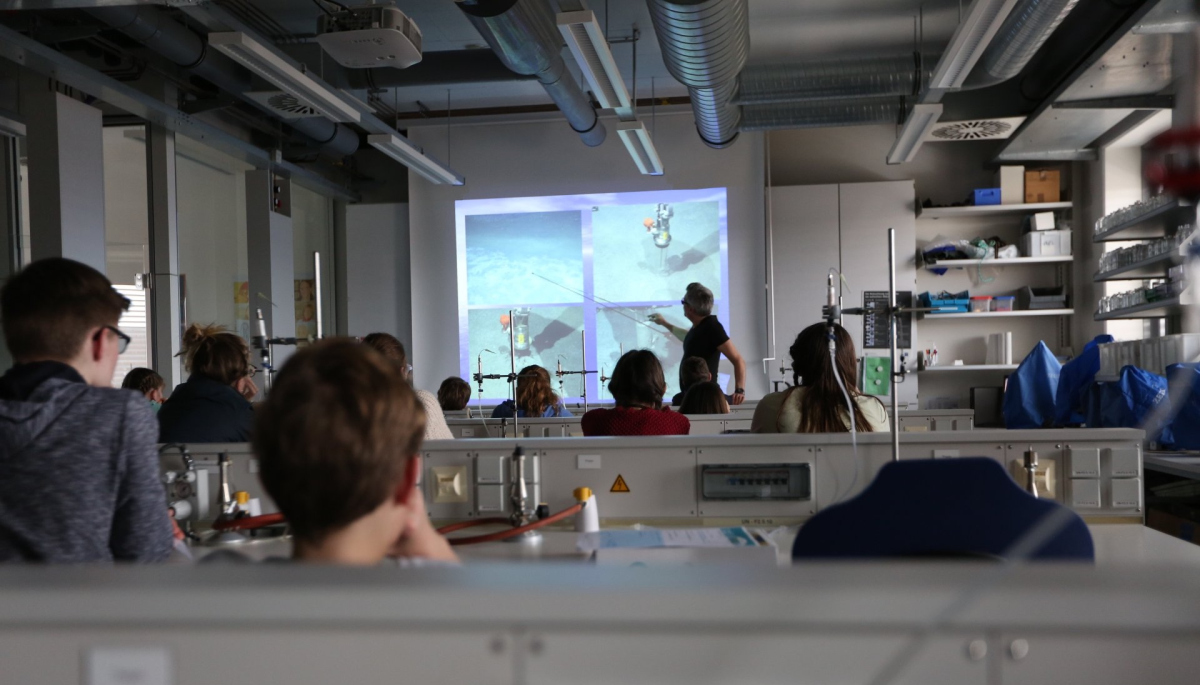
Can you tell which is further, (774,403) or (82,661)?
(774,403)

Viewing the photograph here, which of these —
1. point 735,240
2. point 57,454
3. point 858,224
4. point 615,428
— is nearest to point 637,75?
point 735,240

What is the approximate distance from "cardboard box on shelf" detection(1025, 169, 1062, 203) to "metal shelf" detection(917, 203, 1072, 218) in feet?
0.23

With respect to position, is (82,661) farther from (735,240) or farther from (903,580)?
(735,240)

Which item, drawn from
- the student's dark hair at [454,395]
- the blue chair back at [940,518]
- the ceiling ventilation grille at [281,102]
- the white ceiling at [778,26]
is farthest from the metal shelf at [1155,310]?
the ceiling ventilation grille at [281,102]

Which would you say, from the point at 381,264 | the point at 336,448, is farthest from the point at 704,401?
the point at 381,264

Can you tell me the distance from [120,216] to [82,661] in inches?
248

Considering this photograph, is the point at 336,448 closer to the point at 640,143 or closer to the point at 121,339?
the point at 121,339

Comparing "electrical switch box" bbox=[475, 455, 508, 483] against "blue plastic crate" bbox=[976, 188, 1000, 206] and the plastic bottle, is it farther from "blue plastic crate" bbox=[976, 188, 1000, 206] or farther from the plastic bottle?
"blue plastic crate" bbox=[976, 188, 1000, 206]

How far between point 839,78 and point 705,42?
1.71 metres

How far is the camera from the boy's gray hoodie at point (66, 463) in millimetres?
1536

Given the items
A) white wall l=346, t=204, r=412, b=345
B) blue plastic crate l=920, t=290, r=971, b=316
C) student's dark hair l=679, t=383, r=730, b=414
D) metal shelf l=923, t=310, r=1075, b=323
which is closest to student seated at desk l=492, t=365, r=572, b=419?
student's dark hair l=679, t=383, r=730, b=414

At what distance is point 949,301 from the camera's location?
7152mm

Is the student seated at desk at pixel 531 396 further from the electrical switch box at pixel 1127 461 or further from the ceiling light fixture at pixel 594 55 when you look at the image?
the electrical switch box at pixel 1127 461

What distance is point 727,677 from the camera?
0.71 m
